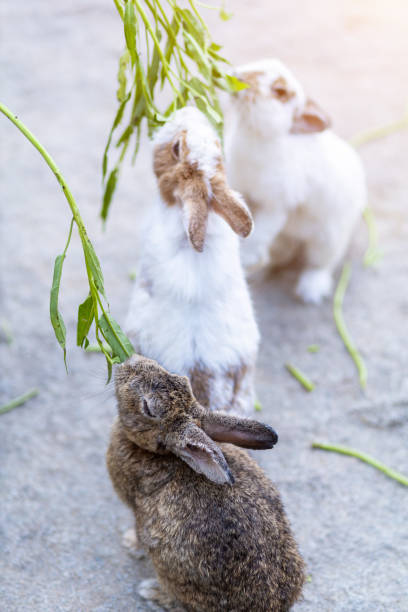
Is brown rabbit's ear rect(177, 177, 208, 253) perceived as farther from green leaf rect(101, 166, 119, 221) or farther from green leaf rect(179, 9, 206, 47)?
green leaf rect(179, 9, 206, 47)

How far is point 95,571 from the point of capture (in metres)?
2.83

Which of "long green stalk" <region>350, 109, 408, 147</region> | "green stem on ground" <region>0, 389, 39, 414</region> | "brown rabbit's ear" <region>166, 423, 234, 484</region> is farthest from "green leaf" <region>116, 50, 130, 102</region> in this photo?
"long green stalk" <region>350, 109, 408, 147</region>

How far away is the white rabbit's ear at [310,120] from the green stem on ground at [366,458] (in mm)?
1515

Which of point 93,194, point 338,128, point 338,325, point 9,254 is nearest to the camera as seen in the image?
point 338,325

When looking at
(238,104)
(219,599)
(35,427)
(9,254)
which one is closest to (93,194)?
(9,254)

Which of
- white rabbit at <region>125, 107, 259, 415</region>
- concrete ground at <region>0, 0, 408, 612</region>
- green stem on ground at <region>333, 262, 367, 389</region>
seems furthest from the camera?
green stem on ground at <region>333, 262, 367, 389</region>

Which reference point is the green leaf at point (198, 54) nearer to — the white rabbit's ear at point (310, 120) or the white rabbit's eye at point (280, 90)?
the white rabbit's eye at point (280, 90)

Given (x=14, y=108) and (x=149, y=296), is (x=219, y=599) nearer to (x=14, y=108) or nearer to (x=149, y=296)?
(x=149, y=296)

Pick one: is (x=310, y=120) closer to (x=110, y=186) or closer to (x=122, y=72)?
(x=110, y=186)

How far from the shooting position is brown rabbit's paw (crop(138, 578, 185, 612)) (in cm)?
265

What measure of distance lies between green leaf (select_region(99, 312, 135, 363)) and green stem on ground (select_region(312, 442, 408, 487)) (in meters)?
1.25

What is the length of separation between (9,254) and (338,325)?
1.90m

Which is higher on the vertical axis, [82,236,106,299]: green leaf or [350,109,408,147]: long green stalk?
[82,236,106,299]: green leaf

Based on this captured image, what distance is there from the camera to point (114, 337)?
8.00 feet
